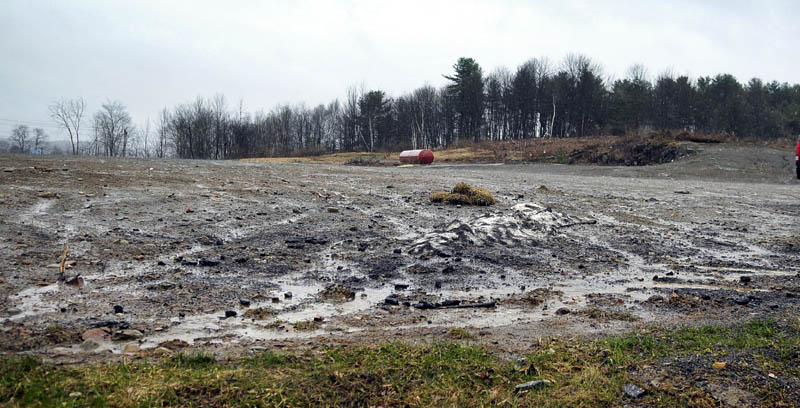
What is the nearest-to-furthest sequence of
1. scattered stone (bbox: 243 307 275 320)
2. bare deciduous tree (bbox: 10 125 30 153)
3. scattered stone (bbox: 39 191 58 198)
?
scattered stone (bbox: 243 307 275 320) < scattered stone (bbox: 39 191 58 198) < bare deciduous tree (bbox: 10 125 30 153)

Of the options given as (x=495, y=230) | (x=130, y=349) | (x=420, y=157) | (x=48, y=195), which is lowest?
(x=130, y=349)

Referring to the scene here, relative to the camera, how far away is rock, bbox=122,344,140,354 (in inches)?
122

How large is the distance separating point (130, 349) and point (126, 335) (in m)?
0.25

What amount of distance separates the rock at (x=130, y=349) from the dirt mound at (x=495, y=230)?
12.2 feet

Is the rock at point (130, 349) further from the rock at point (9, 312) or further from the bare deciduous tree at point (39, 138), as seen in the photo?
the bare deciduous tree at point (39, 138)

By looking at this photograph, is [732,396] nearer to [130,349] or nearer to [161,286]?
[130,349]

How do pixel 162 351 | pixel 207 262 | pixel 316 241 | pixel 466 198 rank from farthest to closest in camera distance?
pixel 466 198 < pixel 316 241 < pixel 207 262 < pixel 162 351

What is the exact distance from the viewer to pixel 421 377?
283 centimetres

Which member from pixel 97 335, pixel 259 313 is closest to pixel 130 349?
pixel 97 335

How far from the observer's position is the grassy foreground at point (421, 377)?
2514 millimetres

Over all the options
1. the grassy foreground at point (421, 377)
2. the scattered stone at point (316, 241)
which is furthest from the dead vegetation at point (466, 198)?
the grassy foreground at point (421, 377)

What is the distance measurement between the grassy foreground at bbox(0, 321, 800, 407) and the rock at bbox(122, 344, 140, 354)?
26 centimetres

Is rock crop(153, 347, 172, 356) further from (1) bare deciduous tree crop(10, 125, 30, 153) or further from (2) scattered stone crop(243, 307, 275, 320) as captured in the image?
(1) bare deciduous tree crop(10, 125, 30, 153)

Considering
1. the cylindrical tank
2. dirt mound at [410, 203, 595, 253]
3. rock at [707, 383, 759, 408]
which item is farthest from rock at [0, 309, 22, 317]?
the cylindrical tank
